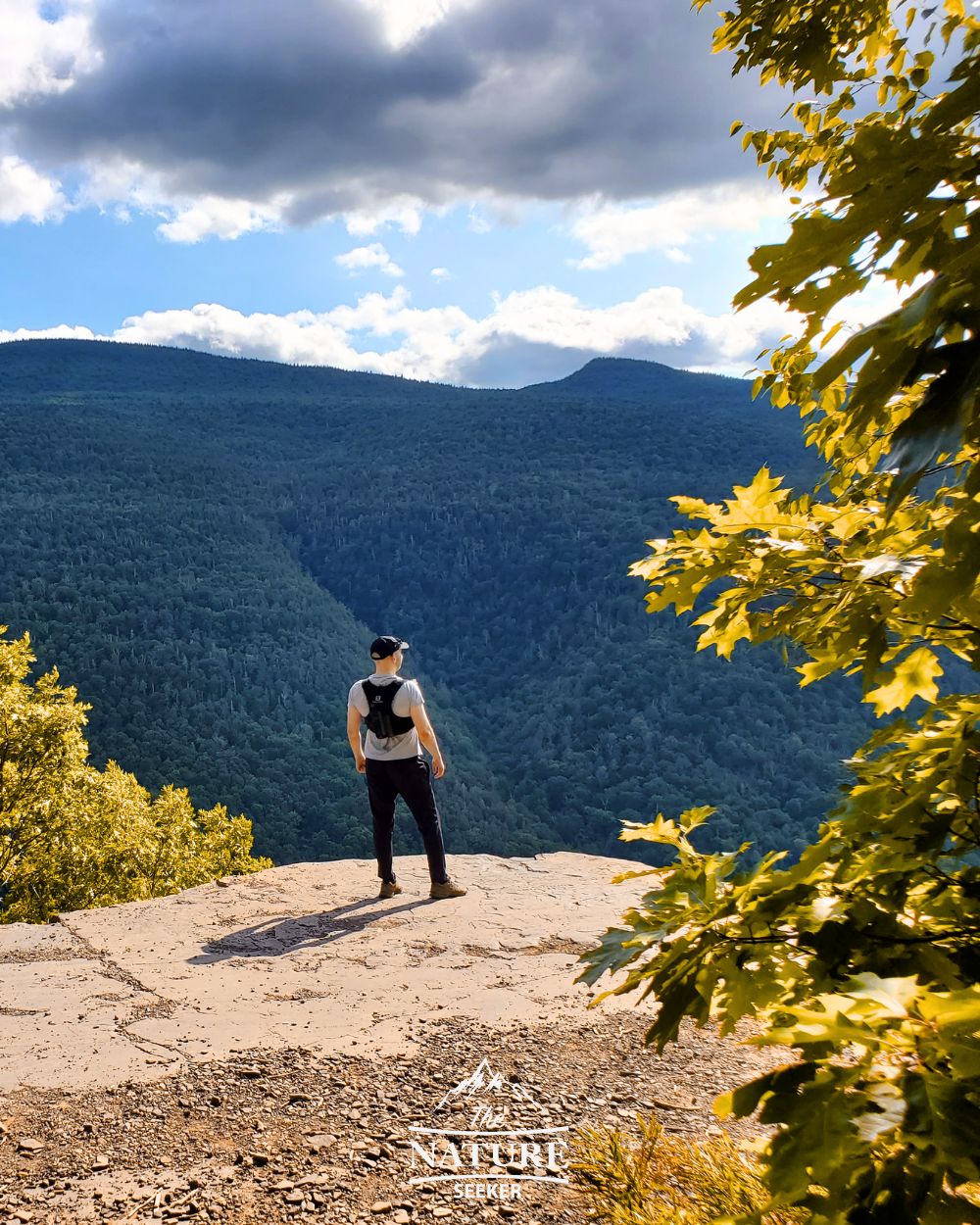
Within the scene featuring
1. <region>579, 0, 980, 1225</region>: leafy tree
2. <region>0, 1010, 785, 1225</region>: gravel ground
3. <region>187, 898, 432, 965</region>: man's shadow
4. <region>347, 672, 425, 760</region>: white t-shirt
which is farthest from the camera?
<region>347, 672, 425, 760</region>: white t-shirt

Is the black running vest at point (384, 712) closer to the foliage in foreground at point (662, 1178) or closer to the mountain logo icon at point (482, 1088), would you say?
the mountain logo icon at point (482, 1088)

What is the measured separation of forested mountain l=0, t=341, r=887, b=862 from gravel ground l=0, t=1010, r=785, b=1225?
127 feet

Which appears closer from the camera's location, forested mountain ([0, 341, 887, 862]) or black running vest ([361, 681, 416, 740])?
black running vest ([361, 681, 416, 740])

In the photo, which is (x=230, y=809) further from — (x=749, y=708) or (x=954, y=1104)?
(x=954, y=1104)

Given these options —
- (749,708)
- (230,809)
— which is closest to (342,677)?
→ (230,809)

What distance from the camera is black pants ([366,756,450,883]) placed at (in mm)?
5645

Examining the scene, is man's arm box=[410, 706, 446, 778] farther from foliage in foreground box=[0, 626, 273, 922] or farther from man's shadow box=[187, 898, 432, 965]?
foliage in foreground box=[0, 626, 273, 922]

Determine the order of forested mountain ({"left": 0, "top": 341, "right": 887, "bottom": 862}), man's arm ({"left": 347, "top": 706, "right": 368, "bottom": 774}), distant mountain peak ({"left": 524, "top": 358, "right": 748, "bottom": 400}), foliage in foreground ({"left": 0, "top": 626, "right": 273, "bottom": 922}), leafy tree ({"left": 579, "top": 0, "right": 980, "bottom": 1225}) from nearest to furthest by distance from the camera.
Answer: leafy tree ({"left": 579, "top": 0, "right": 980, "bottom": 1225}), man's arm ({"left": 347, "top": 706, "right": 368, "bottom": 774}), foliage in foreground ({"left": 0, "top": 626, "right": 273, "bottom": 922}), forested mountain ({"left": 0, "top": 341, "right": 887, "bottom": 862}), distant mountain peak ({"left": 524, "top": 358, "right": 748, "bottom": 400})

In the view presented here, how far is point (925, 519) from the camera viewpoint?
144cm

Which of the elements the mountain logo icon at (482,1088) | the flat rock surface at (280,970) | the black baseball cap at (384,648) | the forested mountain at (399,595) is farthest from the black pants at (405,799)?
the forested mountain at (399,595)

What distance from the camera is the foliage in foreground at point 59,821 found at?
15.7m

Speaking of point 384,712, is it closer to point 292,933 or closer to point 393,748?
point 393,748

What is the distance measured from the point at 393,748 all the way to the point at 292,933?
124 cm

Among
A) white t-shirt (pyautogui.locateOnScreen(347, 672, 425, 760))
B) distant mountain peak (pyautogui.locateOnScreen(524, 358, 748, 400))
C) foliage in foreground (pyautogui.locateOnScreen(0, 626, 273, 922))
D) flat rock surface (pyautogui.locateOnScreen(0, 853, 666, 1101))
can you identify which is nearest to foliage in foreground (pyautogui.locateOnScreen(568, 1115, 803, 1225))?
flat rock surface (pyautogui.locateOnScreen(0, 853, 666, 1101))
